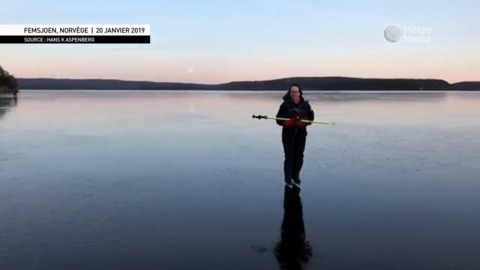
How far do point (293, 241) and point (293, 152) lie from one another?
3469 mm

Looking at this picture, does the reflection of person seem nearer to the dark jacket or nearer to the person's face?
the dark jacket

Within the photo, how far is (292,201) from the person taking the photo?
25.1 feet

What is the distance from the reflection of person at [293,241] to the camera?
502 centimetres

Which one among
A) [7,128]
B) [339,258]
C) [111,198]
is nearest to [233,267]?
[339,258]

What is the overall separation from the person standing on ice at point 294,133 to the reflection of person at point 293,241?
122 centimetres

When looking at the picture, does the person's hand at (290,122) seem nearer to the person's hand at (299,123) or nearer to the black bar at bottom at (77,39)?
the person's hand at (299,123)

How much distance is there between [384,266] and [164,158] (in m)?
7.94

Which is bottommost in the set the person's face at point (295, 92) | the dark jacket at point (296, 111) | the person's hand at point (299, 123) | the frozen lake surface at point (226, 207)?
the frozen lake surface at point (226, 207)

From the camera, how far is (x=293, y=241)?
569 cm

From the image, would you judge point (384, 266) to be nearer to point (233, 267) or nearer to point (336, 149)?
point (233, 267)

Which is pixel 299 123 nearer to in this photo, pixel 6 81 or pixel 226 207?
pixel 226 207

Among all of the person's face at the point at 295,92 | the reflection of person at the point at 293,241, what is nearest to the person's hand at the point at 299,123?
the person's face at the point at 295,92

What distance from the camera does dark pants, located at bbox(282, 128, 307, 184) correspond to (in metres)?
8.88

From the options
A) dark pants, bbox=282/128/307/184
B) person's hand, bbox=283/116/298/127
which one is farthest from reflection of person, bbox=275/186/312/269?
person's hand, bbox=283/116/298/127
